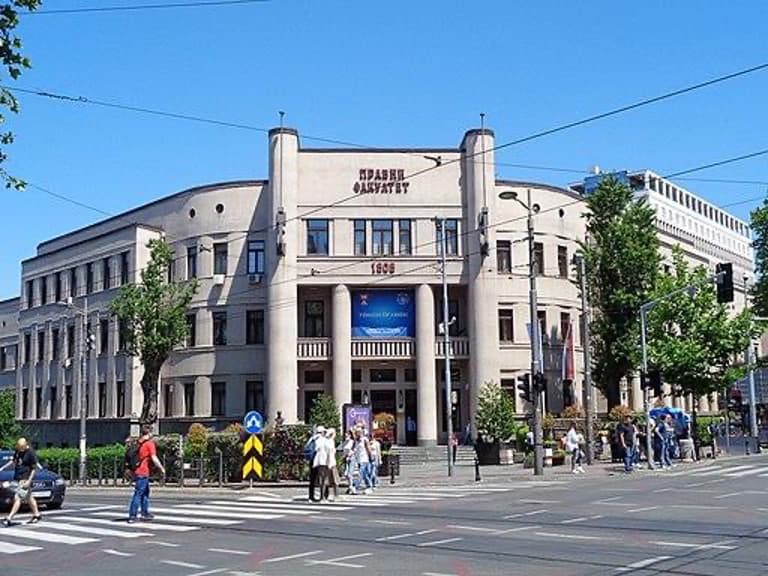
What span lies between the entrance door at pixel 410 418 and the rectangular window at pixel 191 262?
13.2 meters

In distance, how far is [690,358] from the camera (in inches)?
1898

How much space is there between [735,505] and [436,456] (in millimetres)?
28836

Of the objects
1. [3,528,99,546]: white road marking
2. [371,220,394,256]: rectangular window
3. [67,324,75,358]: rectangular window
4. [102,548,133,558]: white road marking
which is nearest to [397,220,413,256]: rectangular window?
[371,220,394,256]: rectangular window

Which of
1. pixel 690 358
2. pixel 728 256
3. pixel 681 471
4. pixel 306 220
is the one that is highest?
pixel 728 256

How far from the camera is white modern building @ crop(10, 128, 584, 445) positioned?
51.3 metres

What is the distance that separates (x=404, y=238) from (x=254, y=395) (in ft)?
36.6

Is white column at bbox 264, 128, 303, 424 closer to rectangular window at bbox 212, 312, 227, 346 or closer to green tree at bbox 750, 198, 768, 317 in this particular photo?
rectangular window at bbox 212, 312, 227, 346

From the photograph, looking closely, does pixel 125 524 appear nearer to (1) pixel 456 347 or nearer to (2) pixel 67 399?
(1) pixel 456 347

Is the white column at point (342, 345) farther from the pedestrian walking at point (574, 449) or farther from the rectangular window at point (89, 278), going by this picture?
the rectangular window at point (89, 278)

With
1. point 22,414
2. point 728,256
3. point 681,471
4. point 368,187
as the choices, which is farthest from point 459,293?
point 728,256

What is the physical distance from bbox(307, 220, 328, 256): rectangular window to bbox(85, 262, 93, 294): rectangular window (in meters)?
16.6

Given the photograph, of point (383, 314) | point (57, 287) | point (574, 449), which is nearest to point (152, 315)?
point (383, 314)

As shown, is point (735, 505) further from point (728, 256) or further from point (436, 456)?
point (728, 256)

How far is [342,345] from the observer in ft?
168
